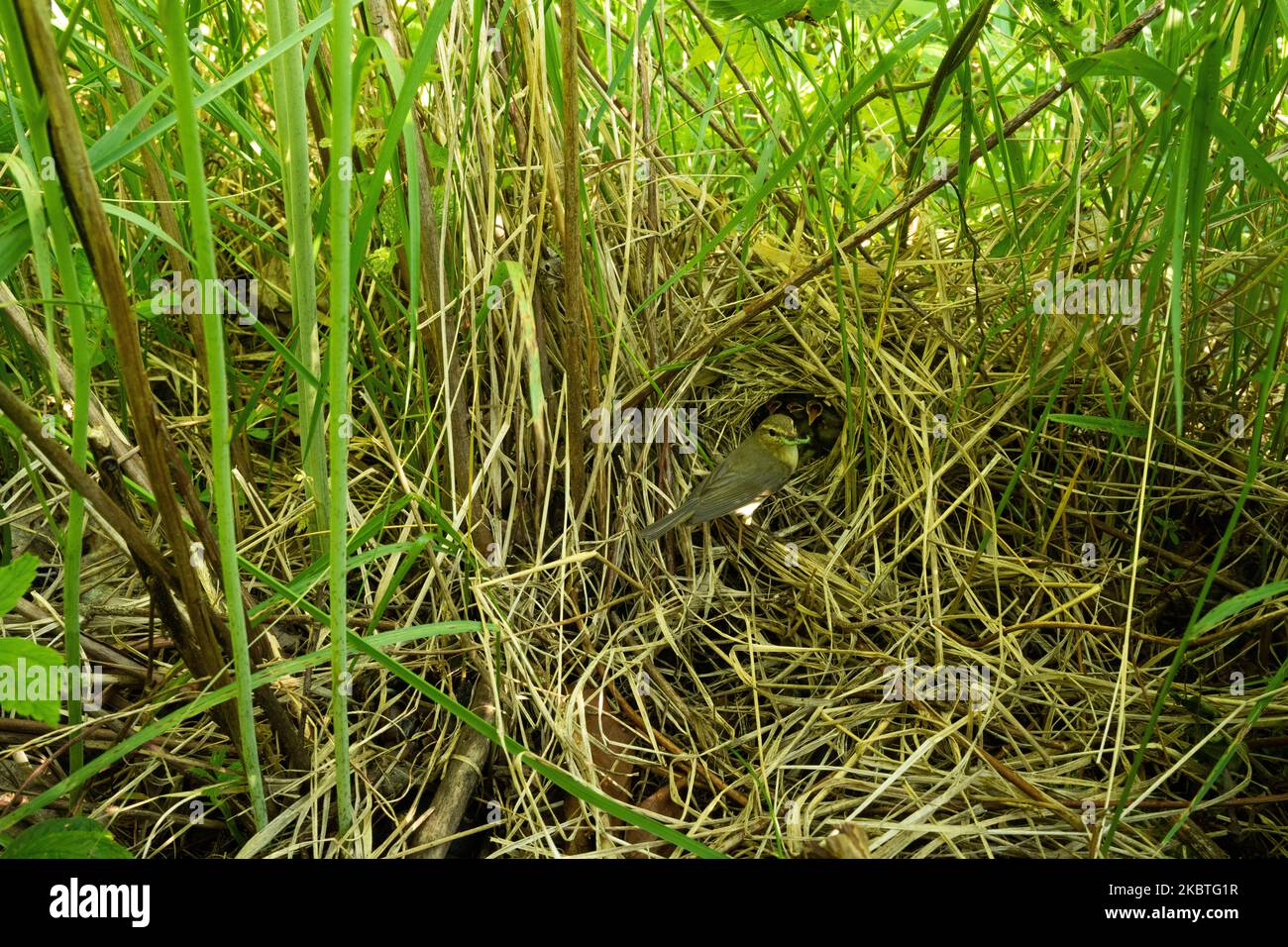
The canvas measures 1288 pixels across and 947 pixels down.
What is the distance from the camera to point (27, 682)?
3.81 feet

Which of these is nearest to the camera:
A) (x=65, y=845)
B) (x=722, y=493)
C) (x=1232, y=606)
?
(x=65, y=845)

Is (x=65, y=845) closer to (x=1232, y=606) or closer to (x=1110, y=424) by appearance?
(x=1232, y=606)

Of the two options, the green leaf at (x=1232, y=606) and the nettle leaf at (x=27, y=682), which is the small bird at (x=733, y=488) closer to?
the green leaf at (x=1232, y=606)

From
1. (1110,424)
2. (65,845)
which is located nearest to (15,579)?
(65,845)

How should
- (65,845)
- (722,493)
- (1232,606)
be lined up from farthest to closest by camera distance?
(722,493)
(1232,606)
(65,845)

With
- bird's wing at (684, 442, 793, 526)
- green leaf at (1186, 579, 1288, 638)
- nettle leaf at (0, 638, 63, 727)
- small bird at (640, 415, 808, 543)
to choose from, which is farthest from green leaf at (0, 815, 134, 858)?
green leaf at (1186, 579, 1288, 638)

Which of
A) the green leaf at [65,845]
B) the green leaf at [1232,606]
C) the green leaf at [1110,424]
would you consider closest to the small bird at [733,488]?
the green leaf at [1110,424]

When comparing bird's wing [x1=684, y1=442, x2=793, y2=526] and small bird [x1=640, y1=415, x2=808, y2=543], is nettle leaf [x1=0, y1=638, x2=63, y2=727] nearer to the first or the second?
small bird [x1=640, y1=415, x2=808, y2=543]

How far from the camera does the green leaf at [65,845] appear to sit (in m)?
1.14

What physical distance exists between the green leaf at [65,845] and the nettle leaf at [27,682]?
15cm

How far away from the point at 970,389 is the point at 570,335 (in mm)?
993

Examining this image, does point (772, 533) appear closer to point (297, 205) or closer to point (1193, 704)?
point (1193, 704)

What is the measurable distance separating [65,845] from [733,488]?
51.1 inches

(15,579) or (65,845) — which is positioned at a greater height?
(15,579)
